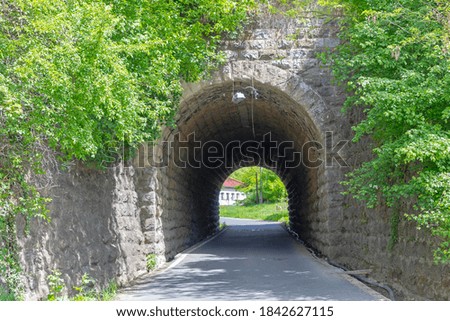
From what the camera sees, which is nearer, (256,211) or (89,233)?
(89,233)

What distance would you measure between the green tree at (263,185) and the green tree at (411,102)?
130 feet

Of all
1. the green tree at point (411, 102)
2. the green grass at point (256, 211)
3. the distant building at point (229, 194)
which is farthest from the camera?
the distant building at point (229, 194)

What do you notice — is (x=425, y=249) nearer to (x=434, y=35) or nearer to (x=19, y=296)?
(x=434, y=35)

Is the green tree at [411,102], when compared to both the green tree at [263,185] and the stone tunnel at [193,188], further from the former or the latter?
the green tree at [263,185]

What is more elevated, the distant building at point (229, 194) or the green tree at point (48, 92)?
the green tree at point (48, 92)

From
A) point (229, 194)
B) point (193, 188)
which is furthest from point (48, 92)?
point (229, 194)

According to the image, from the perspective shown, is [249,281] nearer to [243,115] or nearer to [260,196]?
[243,115]

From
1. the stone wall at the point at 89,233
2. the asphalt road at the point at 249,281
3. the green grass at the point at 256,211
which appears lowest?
the green grass at the point at 256,211

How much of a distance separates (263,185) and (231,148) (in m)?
28.6

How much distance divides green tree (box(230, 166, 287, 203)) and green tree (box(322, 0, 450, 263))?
39.7m

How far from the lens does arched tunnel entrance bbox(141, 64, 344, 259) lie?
12473 millimetres

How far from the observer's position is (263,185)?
52000 mm

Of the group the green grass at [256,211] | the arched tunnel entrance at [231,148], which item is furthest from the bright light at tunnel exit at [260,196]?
the arched tunnel entrance at [231,148]

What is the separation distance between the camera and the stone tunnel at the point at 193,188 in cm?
773
